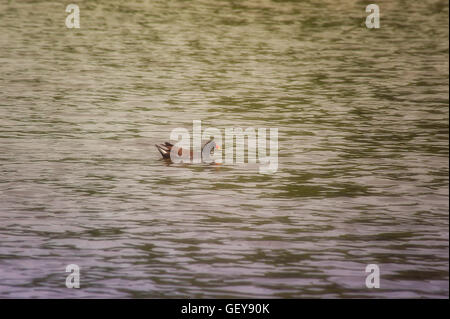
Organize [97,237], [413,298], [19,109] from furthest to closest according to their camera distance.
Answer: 1. [19,109]
2. [97,237]
3. [413,298]

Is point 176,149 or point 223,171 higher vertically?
point 176,149

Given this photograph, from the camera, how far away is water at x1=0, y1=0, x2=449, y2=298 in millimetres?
12055

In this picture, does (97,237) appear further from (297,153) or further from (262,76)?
(262,76)

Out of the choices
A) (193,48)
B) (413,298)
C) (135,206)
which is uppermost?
(193,48)

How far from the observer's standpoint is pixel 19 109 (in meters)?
22.4

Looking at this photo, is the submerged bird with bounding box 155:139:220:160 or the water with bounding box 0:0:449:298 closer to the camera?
the water with bounding box 0:0:449:298

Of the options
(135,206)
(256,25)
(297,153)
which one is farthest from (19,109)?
(256,25)

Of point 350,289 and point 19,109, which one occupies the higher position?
point 19,109

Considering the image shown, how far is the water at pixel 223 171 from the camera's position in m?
12.1

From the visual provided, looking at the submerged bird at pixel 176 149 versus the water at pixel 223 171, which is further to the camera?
the submerged bird at pixel 176 149

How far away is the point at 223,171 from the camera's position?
17234 millimetres

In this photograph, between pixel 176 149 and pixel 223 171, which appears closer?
pixel 223 171

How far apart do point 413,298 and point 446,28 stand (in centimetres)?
2869

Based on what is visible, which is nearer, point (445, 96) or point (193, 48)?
point (445, 96)
